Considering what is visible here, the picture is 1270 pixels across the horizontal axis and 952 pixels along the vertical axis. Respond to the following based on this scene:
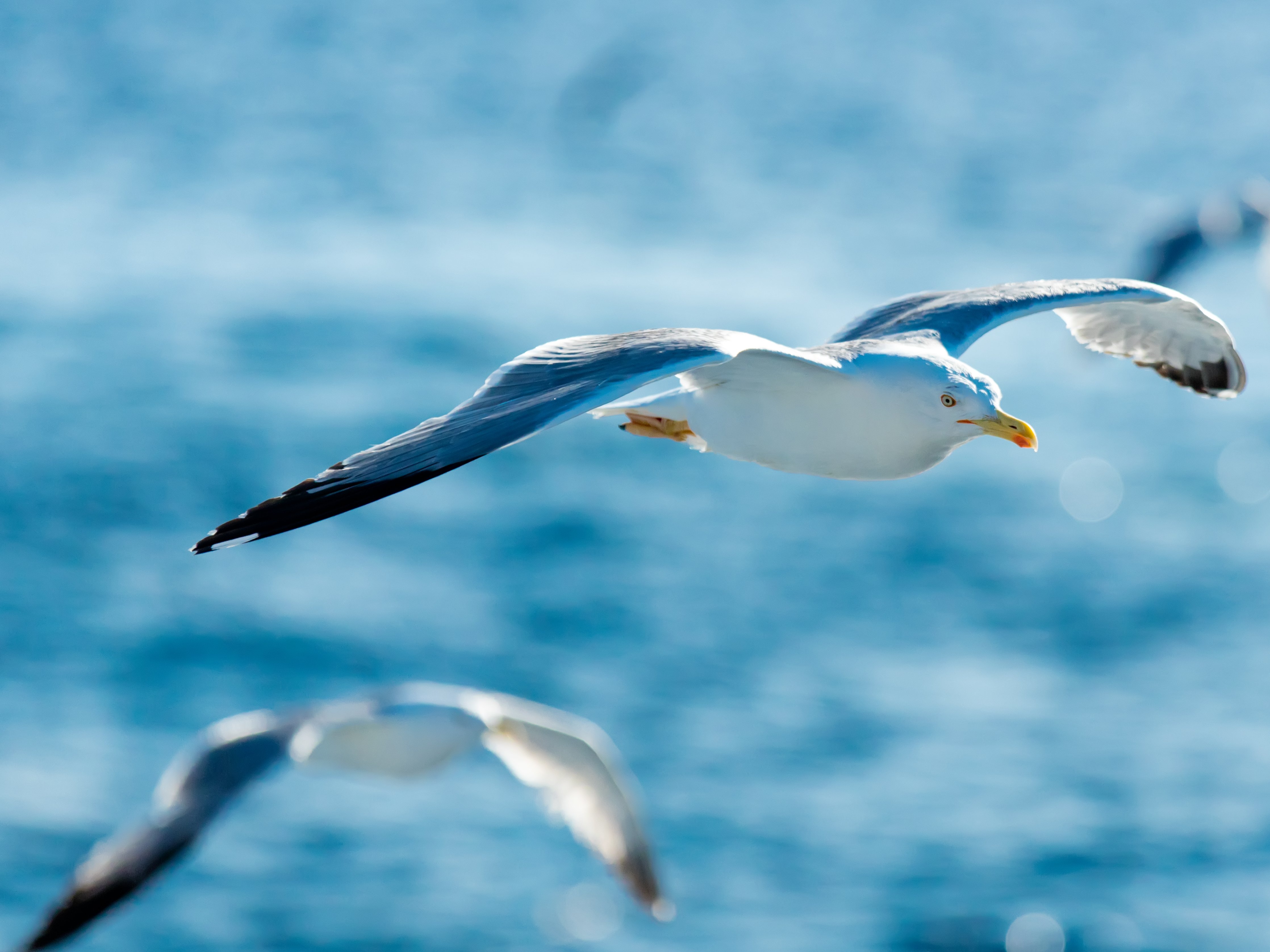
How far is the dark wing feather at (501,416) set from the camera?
588cm

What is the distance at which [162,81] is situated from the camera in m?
62.4

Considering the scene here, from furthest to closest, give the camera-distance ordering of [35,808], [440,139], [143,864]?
[440,139] → [35,808] → [143,864]

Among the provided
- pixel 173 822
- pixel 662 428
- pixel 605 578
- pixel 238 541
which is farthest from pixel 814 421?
pixel 605 578

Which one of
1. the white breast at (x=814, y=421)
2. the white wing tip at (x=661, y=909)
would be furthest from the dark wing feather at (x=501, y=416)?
the white wing tip at (x=661, y=909)

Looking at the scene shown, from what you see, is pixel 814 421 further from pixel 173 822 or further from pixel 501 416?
pixel 173 822

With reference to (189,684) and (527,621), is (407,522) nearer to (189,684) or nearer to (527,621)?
(527,621)

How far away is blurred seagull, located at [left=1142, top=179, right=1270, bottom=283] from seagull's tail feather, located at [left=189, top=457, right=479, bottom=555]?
14.3 meters

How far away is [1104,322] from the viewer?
408 inches

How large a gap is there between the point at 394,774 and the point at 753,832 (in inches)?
887

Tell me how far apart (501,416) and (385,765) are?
578cm

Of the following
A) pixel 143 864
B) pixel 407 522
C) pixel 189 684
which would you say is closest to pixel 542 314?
pixel 407 522

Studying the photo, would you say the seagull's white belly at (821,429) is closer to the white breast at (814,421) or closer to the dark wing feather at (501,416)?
the white breast at (814,421)

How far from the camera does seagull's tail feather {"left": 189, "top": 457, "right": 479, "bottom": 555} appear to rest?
18.8ft

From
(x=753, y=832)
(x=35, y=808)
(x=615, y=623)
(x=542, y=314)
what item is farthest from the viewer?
(x=542, y=314)
